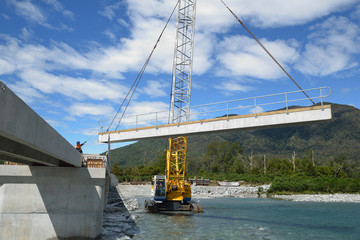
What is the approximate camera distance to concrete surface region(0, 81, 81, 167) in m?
6.31

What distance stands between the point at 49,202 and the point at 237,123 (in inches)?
454

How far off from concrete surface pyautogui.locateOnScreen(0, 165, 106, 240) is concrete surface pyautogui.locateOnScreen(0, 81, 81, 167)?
10.7 ft

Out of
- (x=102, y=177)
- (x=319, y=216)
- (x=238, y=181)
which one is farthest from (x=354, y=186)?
(x=102, y=177)

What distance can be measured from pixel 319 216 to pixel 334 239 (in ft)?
36.1

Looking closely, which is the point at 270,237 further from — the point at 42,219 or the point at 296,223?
the point at 42,219

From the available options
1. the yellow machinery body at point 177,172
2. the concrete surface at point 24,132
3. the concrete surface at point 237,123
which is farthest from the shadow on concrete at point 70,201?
the yellow machinery body at point 177,172

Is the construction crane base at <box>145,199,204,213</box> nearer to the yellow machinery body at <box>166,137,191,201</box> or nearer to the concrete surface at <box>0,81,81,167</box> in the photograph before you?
the yellow machinery body at <box>166,137,191,201</box>

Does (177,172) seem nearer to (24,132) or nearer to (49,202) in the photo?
(49,202)

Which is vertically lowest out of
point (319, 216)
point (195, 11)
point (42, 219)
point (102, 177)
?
point (319, 216)

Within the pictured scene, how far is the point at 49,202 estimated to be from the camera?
584 inches

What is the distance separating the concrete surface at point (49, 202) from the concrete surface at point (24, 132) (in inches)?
128

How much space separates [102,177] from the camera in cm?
1553


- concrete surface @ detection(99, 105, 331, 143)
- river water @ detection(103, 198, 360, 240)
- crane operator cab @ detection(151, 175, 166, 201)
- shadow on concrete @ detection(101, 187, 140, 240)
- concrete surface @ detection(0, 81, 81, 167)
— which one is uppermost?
concrete surface @ detection(99, 105, 331, 143)

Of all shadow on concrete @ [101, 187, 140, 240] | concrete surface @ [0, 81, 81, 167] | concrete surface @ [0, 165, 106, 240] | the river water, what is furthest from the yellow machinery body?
concrete surface @ [0, 81, 81, 167]
